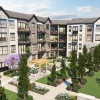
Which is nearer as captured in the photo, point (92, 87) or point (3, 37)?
point (92, 87)

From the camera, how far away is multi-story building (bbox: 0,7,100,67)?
43375 millimetres

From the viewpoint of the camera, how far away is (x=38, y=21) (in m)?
54.0

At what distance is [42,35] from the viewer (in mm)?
57656

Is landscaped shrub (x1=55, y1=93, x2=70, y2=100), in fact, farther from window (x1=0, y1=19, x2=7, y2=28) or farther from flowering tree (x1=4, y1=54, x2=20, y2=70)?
window (x1=0, y1=19, x2=7, y2=28)

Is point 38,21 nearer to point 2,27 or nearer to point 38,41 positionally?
point 38,41

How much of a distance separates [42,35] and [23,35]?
1024cm

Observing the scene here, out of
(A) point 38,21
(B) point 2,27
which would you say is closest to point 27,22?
(A) point 38,21

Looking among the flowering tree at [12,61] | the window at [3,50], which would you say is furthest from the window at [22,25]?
the flowering tree at [12,61]

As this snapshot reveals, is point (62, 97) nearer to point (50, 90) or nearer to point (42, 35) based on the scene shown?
point (50, 90)

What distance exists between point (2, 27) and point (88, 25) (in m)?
30.7

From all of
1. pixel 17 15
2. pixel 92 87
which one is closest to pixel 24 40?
pixel 17 15

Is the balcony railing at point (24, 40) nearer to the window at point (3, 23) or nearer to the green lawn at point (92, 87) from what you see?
the window at point (3, 23)

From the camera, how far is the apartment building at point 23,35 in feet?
139

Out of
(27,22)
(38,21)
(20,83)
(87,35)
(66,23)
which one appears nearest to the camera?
(20,83)
